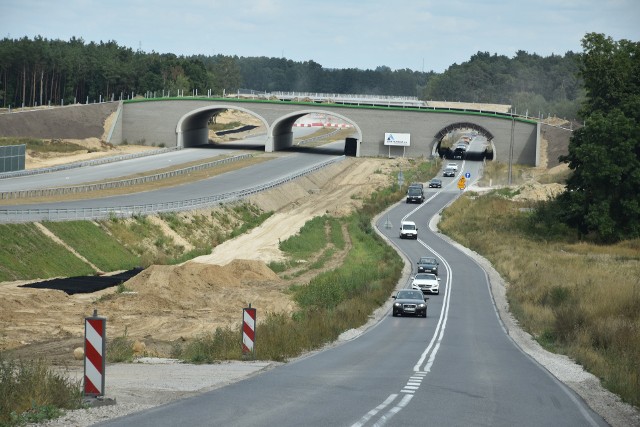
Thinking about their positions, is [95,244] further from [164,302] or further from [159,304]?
[159,304]

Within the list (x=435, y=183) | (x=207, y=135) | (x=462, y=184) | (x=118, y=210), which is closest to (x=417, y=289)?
→ (x=118, y=210)

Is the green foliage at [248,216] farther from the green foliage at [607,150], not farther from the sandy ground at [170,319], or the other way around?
the green foliage at [607,150]

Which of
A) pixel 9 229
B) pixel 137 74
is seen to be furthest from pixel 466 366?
pixel 137 74

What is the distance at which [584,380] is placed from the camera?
2453cm

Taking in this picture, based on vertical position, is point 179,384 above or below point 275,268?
above

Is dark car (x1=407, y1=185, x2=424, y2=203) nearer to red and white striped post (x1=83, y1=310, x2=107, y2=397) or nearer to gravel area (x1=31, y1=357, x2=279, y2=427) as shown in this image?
Result: gravel area (x1=31, y1=357, x2=279, y2=427)

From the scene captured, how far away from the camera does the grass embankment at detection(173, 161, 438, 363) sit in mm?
26406

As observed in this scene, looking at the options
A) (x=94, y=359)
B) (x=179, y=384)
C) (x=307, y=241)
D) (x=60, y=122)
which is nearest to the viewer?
(x=94, y=359)

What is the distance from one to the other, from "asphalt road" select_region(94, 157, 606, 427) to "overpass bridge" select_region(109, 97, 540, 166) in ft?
309

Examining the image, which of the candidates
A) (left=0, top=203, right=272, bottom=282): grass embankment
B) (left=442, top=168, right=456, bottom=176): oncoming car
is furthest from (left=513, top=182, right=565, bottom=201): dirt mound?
(left=0, top=203, right=272, bottom=282): grass embankment

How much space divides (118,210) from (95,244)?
27.8 feet

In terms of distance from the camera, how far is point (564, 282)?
5541cm

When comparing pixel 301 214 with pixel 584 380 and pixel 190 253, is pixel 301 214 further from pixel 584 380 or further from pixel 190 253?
pixel 584 380

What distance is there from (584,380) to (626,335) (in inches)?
310
